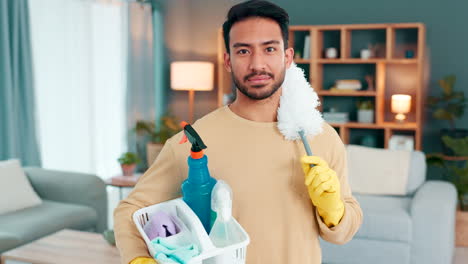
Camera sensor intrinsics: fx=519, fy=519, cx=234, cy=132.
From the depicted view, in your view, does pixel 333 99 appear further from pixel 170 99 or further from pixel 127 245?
pixel 127 245

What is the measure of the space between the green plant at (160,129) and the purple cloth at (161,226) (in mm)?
4237

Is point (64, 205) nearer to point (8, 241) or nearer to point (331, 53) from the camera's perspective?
point (8, 241)

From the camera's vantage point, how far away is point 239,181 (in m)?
1.01

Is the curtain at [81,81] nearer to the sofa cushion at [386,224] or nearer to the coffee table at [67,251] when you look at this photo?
the coffee table at [67,251]

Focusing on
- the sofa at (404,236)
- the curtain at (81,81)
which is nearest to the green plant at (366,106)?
the sofa at (404,236)

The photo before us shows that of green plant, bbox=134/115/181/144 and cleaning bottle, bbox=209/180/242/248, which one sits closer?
cleaning bottle, bbox=209/180/242/248

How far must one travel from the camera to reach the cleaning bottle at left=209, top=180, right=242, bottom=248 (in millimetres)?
851

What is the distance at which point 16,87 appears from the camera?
380 centimetres

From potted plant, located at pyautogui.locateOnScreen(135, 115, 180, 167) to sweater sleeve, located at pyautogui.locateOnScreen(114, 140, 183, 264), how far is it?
4.09 m

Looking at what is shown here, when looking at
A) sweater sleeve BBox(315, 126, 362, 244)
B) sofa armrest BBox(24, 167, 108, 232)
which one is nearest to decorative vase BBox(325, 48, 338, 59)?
sofa armrest BBox(24, 167, 108, 232)

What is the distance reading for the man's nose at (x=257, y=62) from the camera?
0.97m

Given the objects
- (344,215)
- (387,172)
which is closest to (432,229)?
(387,172)

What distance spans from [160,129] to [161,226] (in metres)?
4.62

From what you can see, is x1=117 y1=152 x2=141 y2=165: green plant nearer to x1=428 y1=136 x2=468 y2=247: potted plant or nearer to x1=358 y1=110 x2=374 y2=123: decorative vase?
x1=358 y1=110 x2=374 y2=123: decorative vase
